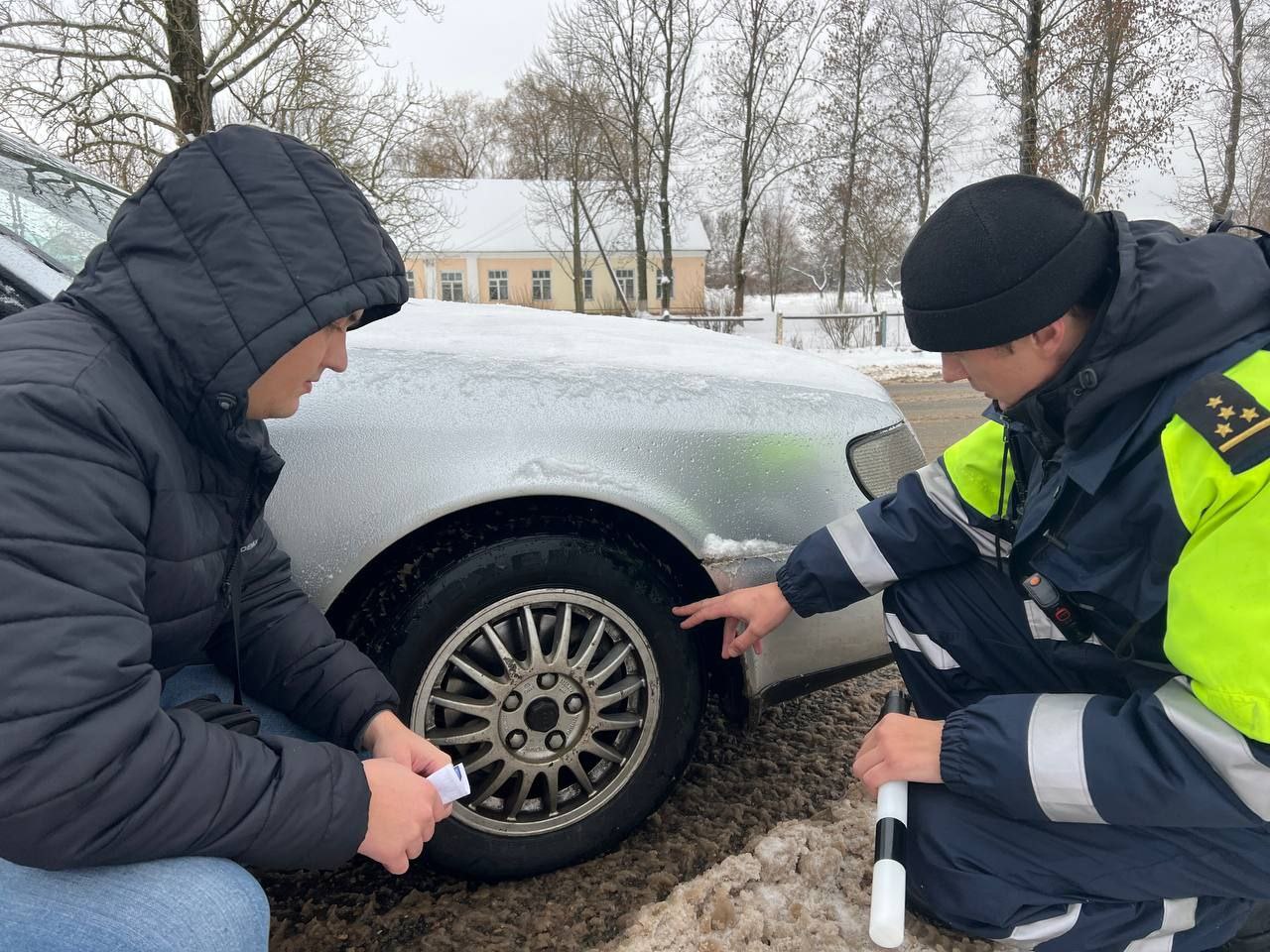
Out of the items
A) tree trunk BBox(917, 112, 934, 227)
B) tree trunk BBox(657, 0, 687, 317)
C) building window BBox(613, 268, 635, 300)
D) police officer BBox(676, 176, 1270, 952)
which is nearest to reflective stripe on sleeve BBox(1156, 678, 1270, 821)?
police officer BBox(676, 176, 1270, 952)

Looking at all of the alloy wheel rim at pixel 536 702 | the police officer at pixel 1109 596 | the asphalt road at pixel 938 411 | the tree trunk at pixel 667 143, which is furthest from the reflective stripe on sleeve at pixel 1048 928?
the tree trunk at pixel 667 143

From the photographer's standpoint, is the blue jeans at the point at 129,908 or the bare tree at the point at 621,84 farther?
the bare tree at the point at 621,84

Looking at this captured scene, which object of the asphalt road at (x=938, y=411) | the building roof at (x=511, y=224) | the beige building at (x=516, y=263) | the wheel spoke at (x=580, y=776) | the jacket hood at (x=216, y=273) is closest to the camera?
the jacket hood at (x=216, y=273)

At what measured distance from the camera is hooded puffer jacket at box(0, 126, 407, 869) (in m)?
0.96

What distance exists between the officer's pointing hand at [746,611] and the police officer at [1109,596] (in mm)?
385

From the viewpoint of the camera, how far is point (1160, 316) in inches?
51.6

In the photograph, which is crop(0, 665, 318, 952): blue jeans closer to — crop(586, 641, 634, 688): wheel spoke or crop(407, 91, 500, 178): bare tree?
crop(586, 641, 634, 688): wheel spoke

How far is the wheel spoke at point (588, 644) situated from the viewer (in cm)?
184

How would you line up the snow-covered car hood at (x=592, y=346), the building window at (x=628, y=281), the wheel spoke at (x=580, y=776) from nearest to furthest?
the wheel spoke at (x=580, y=776)
the snow-covered car hood at (x=592, y=346)
the building window at (x=628, y=281)

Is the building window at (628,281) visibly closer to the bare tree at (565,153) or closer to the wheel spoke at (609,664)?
the bare tree at (565,153)

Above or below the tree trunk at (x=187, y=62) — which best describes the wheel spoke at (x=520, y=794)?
below

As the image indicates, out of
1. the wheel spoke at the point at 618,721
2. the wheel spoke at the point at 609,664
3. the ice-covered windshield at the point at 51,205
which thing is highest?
the ice-covered windshield at the point at 51,205

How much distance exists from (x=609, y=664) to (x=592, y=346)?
32.1 inches

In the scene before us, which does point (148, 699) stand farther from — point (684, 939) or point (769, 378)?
point (769, 378)
